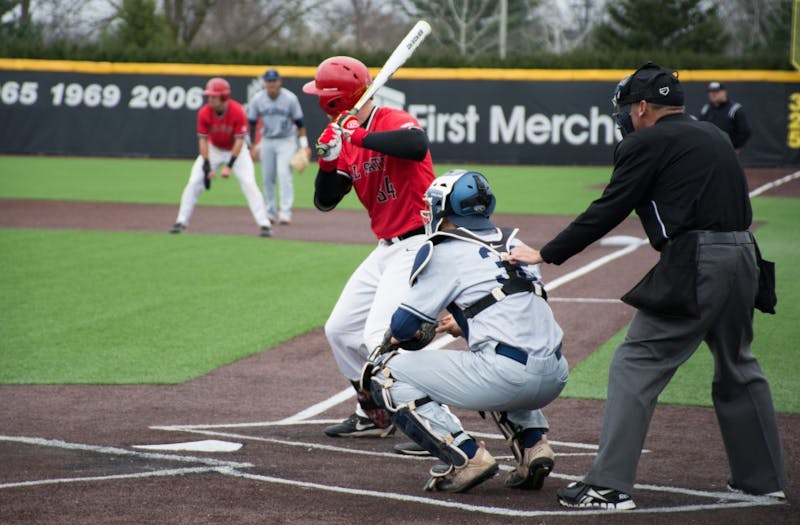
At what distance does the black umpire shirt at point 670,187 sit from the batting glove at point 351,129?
1.52m

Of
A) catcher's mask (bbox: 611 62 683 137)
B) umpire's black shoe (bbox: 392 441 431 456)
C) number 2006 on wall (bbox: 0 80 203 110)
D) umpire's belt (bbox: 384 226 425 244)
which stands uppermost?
number 2006 on wall (bbox: 0 80 203 110)

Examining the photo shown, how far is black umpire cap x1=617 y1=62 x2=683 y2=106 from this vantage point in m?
5.25

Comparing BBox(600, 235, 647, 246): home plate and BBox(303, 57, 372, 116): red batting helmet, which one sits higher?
BBox(303, 57, 372, 116): red batting helmet

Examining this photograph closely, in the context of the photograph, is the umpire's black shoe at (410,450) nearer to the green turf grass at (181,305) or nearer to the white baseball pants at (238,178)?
the green turf grass at (181,305)

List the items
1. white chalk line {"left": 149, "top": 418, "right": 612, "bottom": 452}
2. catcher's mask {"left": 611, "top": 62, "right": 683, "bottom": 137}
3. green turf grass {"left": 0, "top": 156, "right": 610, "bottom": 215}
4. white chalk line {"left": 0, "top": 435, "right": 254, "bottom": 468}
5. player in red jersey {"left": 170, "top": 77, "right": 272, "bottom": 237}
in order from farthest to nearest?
green turf grass {"left": 0, "top": 156, "right": 610, "bottom": 215} → player in red jersey {"left": 170, "top": 77, "right": 272, "bottom": 237} → white chalk line {"left": 149, "top": 418, "right": 612, "bottom": 452} → white chalk line {"left": 0, "top": 435, "right": 254, "bottom": 468} → catcher's mask {"left": 611, "top": 62, "right": 683, "bottom": 137}

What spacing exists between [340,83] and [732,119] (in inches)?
510

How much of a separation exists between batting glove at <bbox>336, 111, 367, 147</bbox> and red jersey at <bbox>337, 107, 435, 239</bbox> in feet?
0.63

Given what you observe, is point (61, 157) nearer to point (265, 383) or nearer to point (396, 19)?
point (265, 383)

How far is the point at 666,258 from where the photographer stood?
5.15m

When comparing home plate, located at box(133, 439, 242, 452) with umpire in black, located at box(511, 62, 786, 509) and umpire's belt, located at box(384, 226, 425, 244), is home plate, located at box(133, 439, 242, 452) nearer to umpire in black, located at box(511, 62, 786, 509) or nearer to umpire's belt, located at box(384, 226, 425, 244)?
umpire's belt, located at box(384, 226, 425, 244)

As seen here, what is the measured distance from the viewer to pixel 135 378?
8305 mm

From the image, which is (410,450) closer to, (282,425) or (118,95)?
(282,425)

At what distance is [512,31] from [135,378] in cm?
5525

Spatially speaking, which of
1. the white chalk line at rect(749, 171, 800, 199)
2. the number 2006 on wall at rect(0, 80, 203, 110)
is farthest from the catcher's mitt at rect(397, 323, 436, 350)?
the number 2006 on wall at rect(0, 80, 203, 110)
